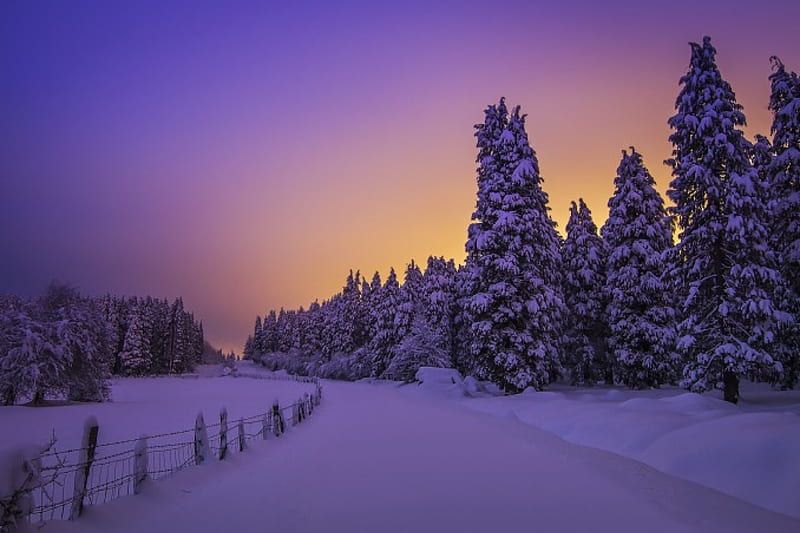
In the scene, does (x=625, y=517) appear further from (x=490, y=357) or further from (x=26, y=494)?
(x=490, y=357)

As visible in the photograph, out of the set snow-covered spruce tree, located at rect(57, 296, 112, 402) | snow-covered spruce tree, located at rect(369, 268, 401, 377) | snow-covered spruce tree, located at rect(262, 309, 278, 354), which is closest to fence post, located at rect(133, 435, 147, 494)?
snow-covered spruce tree, located at rect(57, 296, 112, 402)

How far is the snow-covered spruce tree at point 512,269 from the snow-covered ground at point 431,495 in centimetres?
1316

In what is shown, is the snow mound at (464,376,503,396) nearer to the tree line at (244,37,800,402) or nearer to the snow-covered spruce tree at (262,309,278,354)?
the tree line at (244,37,800,402)

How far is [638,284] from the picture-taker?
2791cm

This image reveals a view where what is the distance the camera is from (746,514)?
6105mm

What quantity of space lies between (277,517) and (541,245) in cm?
2325

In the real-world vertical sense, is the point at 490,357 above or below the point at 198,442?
above

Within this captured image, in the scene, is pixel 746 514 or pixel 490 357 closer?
pixel 746 514

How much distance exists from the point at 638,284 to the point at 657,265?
1603 mm

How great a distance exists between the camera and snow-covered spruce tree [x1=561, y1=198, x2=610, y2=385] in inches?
1292

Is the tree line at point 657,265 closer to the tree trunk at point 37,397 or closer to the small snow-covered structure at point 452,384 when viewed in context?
the small snow-covered structure at point 452,384

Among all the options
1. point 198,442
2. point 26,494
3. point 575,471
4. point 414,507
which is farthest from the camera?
point 198,442

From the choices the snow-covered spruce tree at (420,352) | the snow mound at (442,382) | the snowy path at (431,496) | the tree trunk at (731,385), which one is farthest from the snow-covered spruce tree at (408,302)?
the snowy path at (431,496)

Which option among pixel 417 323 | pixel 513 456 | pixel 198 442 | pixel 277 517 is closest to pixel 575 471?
pixel 513 456
